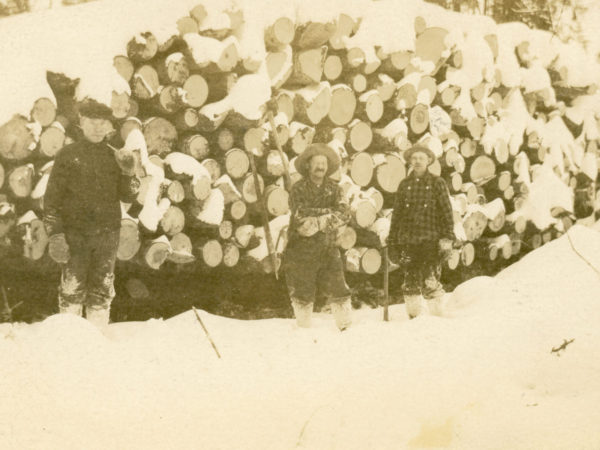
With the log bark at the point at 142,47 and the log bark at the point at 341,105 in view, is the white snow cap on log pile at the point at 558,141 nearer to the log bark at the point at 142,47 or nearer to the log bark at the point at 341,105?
the log bark at the point at 341,105

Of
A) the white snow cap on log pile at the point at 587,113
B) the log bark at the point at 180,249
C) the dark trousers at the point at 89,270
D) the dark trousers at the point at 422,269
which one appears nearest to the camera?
the dark trousers at the point at 89,270

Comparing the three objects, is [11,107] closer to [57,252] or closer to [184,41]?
[57,252]

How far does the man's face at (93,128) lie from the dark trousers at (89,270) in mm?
474

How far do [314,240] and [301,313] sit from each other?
430 mm

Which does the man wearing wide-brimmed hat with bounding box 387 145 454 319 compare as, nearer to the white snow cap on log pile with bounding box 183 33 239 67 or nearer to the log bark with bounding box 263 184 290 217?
the log bark with bounding box 263 184 290 217

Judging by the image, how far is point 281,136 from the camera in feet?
14.0

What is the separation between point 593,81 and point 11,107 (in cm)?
523

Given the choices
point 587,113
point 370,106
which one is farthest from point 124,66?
point 587,113

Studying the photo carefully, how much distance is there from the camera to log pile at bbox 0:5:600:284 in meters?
3.59

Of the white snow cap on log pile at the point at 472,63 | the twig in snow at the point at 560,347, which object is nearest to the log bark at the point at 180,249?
the twig in snow at the point at 560,347

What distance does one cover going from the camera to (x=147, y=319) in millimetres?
3869

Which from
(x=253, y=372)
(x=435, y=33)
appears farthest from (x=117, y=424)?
(x=435, y=33)

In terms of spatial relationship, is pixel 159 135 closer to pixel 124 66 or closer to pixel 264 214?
pixel 124 66

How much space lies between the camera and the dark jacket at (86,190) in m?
3.32
